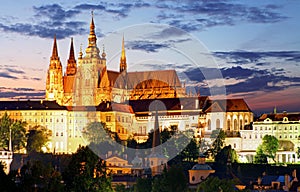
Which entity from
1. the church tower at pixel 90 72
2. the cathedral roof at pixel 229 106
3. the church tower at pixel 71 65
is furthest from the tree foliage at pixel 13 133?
the church tower at pixel 71 65

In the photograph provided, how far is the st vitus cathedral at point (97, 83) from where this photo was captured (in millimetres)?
143625

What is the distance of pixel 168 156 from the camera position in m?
96.9

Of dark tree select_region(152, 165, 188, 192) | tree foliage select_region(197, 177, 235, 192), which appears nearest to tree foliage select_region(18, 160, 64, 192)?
tree foliage select_region(197, 177, 235, 192)

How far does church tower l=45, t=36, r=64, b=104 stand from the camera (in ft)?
482

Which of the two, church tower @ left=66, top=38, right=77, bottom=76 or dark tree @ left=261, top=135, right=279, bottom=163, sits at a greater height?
church tower @ left=66, top=38, right=77, bottom=76

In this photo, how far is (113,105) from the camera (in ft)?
444

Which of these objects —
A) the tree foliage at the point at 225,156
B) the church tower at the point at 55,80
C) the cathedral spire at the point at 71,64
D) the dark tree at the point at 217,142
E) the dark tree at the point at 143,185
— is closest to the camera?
the dark tree at the point at 143,185

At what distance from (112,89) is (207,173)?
69.6m

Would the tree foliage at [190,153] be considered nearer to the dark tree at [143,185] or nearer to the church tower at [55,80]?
the dark tree at [143,185]

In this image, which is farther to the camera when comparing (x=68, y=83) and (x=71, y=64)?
(x=71, y=64)

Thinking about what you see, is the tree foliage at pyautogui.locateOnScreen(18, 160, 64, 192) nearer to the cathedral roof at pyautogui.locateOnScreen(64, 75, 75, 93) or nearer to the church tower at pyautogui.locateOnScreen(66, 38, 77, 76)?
the cathedral roof at pyautogui.locateOnScreen(64, 75, 75, 93)

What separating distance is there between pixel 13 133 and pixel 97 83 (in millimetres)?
29232

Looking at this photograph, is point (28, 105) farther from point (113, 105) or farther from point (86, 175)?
point (86, 175)

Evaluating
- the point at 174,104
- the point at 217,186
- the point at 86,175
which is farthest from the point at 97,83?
the point at 86,175
